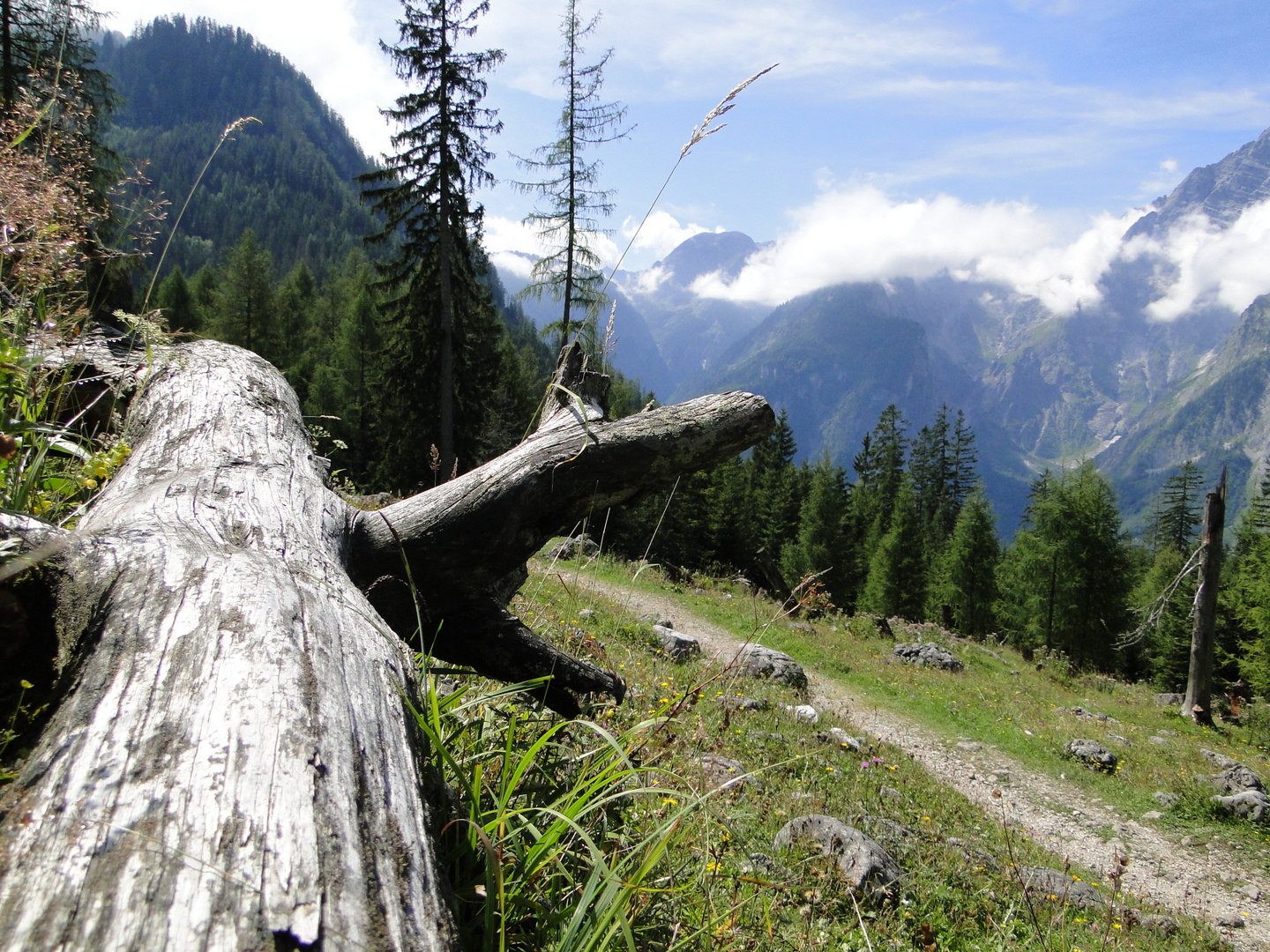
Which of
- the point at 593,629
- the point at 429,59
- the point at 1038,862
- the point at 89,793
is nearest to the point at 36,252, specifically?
the point at 89,793

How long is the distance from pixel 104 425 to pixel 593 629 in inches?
200

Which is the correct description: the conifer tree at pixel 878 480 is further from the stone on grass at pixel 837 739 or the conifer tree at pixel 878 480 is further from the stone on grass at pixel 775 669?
the stone on grass at pixel 837 739

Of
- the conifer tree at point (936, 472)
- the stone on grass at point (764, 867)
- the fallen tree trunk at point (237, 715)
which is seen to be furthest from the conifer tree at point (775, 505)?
the fallen tree trunk at point (237, 715)

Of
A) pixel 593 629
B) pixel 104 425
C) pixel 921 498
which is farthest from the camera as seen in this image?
pixel 921 498

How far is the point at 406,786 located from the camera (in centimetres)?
137

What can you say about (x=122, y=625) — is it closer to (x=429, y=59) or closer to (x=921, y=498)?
(x=429, y=59)

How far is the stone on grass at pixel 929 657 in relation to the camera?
49.3ft

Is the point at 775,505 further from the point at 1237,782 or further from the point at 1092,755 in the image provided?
the point at 1237,782

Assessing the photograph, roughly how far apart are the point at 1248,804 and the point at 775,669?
617 centimetres

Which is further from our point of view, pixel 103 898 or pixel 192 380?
pixel 192 380

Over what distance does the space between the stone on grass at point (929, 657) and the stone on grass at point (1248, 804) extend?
20.7ft

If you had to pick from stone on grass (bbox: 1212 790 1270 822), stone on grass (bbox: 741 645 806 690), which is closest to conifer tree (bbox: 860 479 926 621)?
stone on grass (bbox: 1212 790 1270 822)

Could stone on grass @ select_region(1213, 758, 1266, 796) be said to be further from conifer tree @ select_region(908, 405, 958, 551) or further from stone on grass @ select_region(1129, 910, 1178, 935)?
conifer tree @ select_region(908, 405, 958, 551)

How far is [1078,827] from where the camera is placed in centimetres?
825
